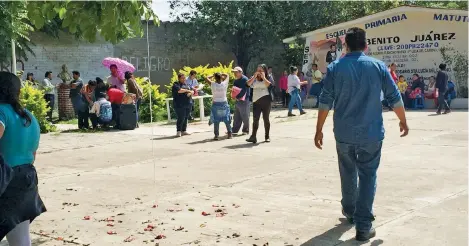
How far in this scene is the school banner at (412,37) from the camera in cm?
2111

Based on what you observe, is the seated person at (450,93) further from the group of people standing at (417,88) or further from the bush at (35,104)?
the bush at (35,104)

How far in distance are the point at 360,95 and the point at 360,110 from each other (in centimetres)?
13

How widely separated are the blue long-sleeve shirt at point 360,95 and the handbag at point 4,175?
2.83m

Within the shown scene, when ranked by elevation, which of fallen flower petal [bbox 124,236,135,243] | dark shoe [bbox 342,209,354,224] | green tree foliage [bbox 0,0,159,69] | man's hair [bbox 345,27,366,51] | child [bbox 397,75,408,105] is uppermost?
green tree foliage [bbox 0,0,159,69]

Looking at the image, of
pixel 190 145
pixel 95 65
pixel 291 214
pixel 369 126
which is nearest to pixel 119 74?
pixel 190 145

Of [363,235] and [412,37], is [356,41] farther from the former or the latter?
[412,37]

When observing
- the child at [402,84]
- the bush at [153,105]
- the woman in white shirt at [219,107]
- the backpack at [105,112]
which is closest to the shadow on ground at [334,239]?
the woman in white shirt at [219,107]

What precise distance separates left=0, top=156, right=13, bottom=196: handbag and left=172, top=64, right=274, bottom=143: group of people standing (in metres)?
Result: 8.66

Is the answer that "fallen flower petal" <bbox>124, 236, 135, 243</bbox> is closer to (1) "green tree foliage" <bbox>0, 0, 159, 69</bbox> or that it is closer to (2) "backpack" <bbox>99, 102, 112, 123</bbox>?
(1) "green tree foliage" <bbox>0, 0, 159, 69</bbox>

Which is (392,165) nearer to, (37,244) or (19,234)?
(37,244)

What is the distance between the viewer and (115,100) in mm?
15773

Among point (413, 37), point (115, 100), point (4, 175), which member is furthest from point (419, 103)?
point (4, 175)

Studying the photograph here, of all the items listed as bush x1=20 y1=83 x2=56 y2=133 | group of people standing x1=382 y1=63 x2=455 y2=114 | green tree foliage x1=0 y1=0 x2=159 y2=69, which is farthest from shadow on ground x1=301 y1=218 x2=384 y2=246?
group of people standing x1=382 y1=63 x2=455 y2=114

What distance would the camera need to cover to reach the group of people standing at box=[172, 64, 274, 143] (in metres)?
12.6
